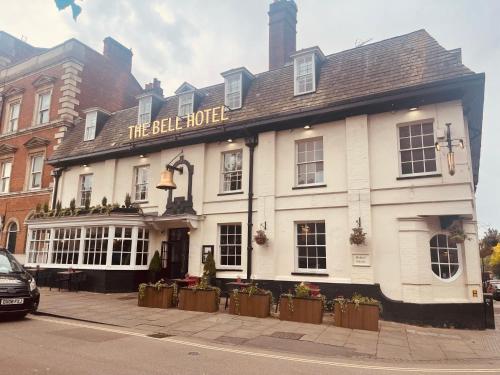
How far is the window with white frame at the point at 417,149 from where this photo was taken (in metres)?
12.0

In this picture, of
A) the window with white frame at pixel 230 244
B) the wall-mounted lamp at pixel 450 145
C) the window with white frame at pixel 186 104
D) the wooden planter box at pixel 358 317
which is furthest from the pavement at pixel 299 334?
the window with white frame at pixel 186 104

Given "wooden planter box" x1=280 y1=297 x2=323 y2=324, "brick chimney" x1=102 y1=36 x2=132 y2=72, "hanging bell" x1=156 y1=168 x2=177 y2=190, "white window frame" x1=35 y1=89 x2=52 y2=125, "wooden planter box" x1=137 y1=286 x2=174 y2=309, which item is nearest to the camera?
"wooden planter box" x1=280 y1=297 x2=323 y2=324

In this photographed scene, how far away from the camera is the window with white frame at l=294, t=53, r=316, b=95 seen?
48.7 ft

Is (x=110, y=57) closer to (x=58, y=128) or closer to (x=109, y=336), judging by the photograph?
(x=58, y=128)

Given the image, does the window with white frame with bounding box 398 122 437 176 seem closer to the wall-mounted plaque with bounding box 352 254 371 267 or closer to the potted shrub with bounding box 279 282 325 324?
the wall-mounted plaque with bounding box 352 254 371 267

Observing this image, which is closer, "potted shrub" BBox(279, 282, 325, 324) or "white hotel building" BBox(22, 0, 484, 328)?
"potted shrub" BBox(279, 282, 325, 324)

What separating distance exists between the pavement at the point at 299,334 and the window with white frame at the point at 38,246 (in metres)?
7.35

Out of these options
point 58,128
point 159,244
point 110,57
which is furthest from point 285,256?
point 110,57

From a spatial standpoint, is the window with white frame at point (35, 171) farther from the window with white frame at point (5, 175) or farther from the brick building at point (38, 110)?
the window with white frame at point (5, 175)

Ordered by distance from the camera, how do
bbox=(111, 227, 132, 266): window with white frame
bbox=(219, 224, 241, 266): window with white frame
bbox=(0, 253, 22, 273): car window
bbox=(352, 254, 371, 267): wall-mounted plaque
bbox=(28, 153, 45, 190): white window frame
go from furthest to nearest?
bbox=(28, 153, 45, 190): white window frame → bbox=(111, 227, 132, 266): window with white frame → bbox=(219, 224, 241, 266): window with white frame → bbox=(352, 254, 371, 267): wall-mounted plaque → bbox=(0, 253, 22, 273): car window

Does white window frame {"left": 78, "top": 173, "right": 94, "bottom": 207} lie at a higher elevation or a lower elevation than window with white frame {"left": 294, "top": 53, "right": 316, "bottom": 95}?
lower

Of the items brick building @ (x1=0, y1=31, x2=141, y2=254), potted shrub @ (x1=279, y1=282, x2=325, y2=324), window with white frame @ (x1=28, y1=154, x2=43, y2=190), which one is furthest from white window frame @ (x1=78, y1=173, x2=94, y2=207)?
potted shrub @ (x1=279, y1=282, x2=325, y2=324)

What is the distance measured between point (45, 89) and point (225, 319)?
68.8 feet

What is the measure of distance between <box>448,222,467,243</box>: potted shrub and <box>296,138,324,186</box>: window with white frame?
449cm
